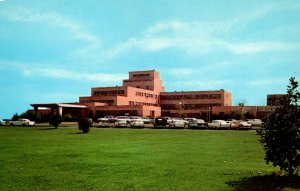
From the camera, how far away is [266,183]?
1077 centimetres

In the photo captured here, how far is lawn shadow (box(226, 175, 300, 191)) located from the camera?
10164 mm

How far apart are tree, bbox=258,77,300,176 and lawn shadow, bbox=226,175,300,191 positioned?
1.14 ft

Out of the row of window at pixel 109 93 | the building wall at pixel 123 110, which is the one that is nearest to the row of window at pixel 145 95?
the row of window at pixel 109 93

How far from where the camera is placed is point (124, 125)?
5622cm

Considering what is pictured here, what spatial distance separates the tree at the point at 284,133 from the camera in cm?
1065

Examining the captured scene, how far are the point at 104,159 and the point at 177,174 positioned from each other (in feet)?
15.3

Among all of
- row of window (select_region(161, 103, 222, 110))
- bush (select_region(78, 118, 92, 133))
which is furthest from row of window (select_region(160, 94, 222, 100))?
bush (select_region(78, 118, 92, 133))

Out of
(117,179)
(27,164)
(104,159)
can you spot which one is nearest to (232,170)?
(117,179)

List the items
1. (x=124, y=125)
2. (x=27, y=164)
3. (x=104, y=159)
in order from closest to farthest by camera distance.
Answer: (x=27, y=164) → (x=104, y=159) → (x=124, y=125)

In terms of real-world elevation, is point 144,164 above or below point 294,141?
below

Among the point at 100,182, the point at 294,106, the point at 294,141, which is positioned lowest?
the point at 100,182

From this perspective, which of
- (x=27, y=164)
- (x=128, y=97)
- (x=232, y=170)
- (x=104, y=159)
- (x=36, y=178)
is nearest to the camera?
(x=36, y=178)

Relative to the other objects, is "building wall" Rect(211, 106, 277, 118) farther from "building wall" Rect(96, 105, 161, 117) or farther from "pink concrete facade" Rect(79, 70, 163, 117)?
"building wall" Rect(96, 105, 161, 117)

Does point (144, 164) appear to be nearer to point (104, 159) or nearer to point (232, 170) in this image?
point (104, 159)
